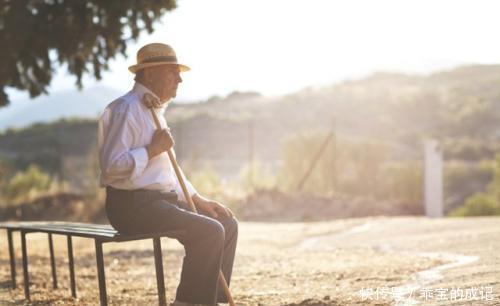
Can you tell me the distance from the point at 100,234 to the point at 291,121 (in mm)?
70690

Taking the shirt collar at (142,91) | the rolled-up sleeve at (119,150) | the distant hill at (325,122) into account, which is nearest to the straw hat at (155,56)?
the shirt collar at (142,91)

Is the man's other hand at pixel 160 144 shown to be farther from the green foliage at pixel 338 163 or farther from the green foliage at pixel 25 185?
the green foliage at pixel 338 163

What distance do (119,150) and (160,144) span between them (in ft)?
0.76

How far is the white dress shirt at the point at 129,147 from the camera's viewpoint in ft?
14.3

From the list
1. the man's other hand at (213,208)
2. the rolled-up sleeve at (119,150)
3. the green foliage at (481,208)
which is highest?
the rolled-up sleeve at (119,150)

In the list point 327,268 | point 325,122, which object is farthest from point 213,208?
point 325,122

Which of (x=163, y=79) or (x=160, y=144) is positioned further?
(x=163, y=79)

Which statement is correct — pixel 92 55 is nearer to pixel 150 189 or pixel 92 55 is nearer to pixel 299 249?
pixel 299 249

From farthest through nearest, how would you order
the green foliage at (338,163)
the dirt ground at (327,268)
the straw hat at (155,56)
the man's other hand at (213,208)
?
the green foliage at (338,163)
the dirt ground at (327,268)
the man's other hand at (213,208)
the straw hat at (155,56)

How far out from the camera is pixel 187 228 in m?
4.49

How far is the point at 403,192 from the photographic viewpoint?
23.0 m

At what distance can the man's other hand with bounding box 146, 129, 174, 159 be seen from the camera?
4418mm

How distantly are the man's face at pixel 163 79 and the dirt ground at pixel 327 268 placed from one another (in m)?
1.81

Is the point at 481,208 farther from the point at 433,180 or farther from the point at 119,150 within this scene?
the point at 119,150
